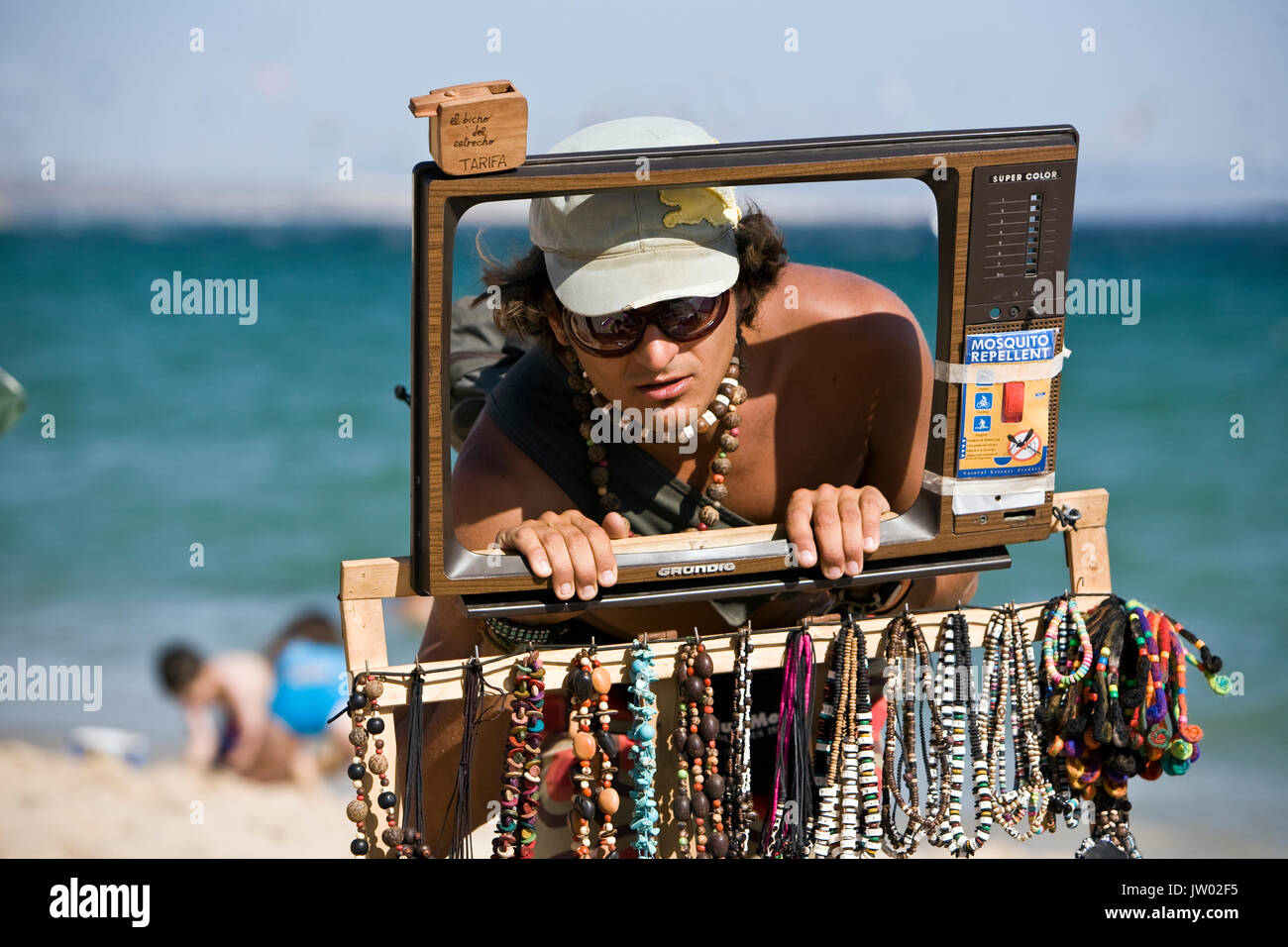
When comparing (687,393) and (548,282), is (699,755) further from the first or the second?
(548,282)

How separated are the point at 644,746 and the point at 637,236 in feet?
1.84

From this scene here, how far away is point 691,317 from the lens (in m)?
1.47

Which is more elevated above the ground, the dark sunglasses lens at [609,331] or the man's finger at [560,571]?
the dark sunglasses lens at [609,331]

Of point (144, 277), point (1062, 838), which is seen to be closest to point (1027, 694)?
point (1062, 838)

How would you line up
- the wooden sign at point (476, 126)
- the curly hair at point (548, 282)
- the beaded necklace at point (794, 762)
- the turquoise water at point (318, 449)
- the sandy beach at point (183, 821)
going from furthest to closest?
the turquoise water at point (318, 449), the sandy beach at point (183, 821), the curly hair at point (548, 282), the beaded necklace at point (794, 762), the wooden sign at point (476, 126)

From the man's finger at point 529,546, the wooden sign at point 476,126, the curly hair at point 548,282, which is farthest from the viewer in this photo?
the curly hair at point 548,282

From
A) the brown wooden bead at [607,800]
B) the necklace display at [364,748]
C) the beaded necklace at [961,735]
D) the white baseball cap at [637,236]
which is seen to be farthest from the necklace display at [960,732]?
the necklace display at [364,748]

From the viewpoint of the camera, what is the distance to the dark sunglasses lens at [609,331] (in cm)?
146

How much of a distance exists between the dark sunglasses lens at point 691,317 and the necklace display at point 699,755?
35cm

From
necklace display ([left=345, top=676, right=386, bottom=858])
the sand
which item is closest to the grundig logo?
necklace display ([left=345, top=676, right=386, bottom=858])

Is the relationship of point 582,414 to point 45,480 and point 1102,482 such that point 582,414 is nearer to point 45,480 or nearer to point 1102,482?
point 1102,482

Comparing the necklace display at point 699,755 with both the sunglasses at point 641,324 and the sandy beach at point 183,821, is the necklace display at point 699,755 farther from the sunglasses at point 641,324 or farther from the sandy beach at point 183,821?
the sandy beach at point 183,821

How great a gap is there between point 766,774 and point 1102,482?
5053mm

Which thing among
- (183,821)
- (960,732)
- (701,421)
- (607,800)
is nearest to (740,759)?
(607,800)
